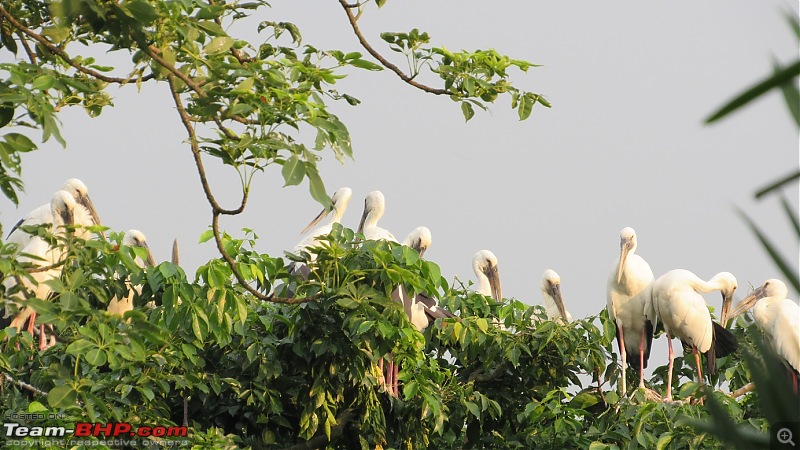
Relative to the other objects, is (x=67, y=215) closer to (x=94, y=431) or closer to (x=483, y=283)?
(x=483, y=283)

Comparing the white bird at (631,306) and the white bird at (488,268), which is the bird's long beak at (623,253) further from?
the white bird at (488,268)

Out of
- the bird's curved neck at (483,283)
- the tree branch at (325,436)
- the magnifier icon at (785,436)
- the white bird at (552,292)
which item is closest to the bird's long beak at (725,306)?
the white bird at (552,292)

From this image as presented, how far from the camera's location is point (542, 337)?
246 inches

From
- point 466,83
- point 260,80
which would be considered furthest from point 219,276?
point 260,80

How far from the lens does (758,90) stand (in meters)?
0.34

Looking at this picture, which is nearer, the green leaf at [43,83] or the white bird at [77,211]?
the green leaf at [43,83]

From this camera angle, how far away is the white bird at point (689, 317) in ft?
23.6

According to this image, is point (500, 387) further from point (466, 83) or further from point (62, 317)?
point (62, 317)

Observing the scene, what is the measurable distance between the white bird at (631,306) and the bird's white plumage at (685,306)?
0.61ft

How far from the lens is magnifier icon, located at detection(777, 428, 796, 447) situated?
370 mm

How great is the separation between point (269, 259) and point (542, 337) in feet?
6.27

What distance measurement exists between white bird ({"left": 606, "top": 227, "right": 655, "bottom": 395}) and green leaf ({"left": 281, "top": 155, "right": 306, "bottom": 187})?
235 inches

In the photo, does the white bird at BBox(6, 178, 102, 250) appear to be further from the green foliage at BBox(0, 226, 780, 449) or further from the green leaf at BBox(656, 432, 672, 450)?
the green leaf at BBox(656, 432, 672, 450)

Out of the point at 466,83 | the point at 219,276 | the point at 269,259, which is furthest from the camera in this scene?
the point at 269,259
